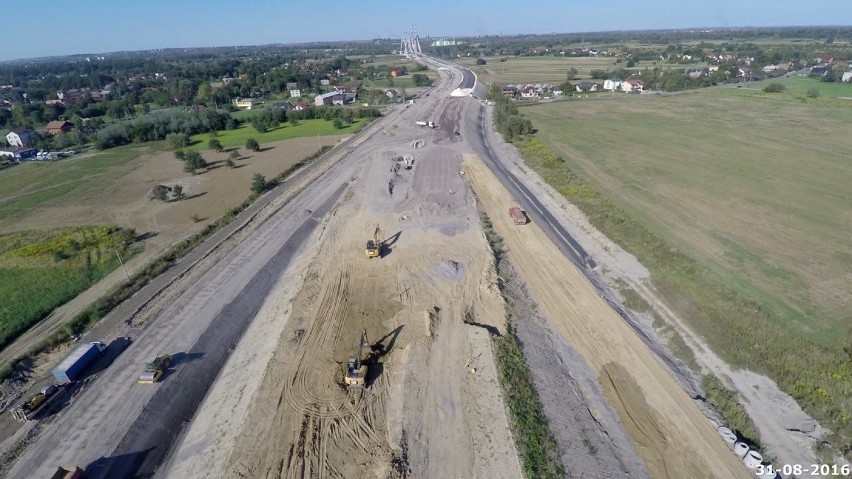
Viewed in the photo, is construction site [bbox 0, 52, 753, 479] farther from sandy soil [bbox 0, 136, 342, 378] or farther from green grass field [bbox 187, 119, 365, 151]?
green grass field [bbox 187, 119, 365, 151]

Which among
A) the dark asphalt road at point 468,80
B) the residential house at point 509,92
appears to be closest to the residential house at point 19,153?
the residential house at point 509,92

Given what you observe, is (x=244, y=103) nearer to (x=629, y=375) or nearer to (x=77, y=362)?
(x=77, y=362)

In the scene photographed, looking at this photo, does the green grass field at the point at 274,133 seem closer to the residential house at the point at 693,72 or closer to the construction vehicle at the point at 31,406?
the construction vehicle at the point at 31,406

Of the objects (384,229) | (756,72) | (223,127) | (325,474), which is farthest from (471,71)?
(325,474)

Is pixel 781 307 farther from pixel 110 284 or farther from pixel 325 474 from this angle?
pixel 110 284

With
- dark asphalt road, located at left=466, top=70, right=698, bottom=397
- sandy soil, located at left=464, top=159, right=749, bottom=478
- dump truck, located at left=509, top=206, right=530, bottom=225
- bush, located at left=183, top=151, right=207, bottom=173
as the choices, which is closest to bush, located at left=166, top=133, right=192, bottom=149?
bush, located at left=183, top=151, right=207, bottom=173

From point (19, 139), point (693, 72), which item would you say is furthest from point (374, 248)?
point (693, 72)
